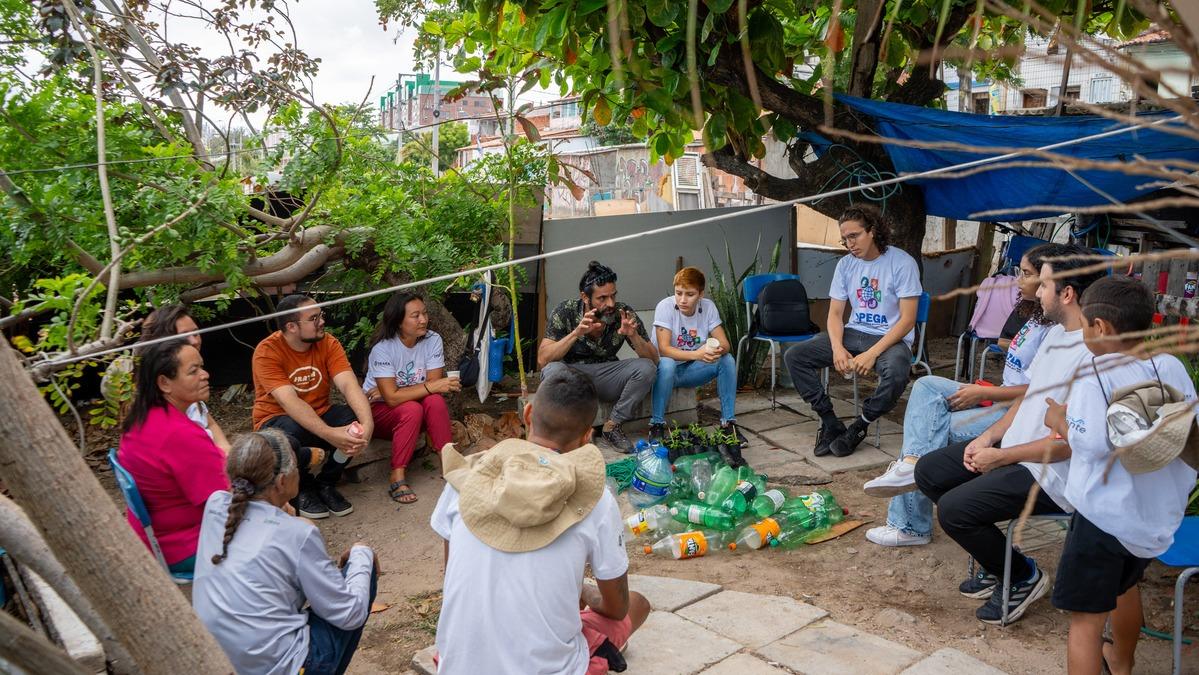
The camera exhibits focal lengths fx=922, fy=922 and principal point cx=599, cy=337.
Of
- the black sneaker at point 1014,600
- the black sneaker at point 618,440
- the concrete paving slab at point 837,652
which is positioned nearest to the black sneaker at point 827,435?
the black sneaker at point 618,440

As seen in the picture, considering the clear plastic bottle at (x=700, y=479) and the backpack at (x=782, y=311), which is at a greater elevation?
the backpack at (x=782, y=311)

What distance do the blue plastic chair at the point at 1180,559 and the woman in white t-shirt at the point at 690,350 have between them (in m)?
3.08

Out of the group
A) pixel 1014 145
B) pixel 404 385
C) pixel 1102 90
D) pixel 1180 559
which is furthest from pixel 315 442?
pixel 1102 90

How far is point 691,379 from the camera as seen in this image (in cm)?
649

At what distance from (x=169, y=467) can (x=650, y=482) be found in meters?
2.79

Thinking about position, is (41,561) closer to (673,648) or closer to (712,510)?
(673,648)

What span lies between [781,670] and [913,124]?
3.98 meters

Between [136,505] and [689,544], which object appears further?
[689,544]

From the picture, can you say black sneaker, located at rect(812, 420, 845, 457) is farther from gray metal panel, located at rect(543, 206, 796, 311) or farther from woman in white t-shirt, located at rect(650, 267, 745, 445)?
gray metal panel, located at rect(543, 206, 796, 311)

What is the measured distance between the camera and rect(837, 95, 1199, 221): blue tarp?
5.48m

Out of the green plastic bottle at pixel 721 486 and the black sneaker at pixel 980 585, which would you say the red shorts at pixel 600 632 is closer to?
the black sneaker at pixel 980 585

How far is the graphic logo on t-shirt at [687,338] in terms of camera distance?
652 cm

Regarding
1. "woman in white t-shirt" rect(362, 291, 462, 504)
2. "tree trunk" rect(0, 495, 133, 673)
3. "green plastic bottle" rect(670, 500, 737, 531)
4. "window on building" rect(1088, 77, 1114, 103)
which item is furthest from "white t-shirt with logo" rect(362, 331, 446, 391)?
"window on building" rect(1088, 77, 1114, 103)

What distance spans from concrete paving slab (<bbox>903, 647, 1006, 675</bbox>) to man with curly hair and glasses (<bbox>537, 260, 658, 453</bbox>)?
297cm
